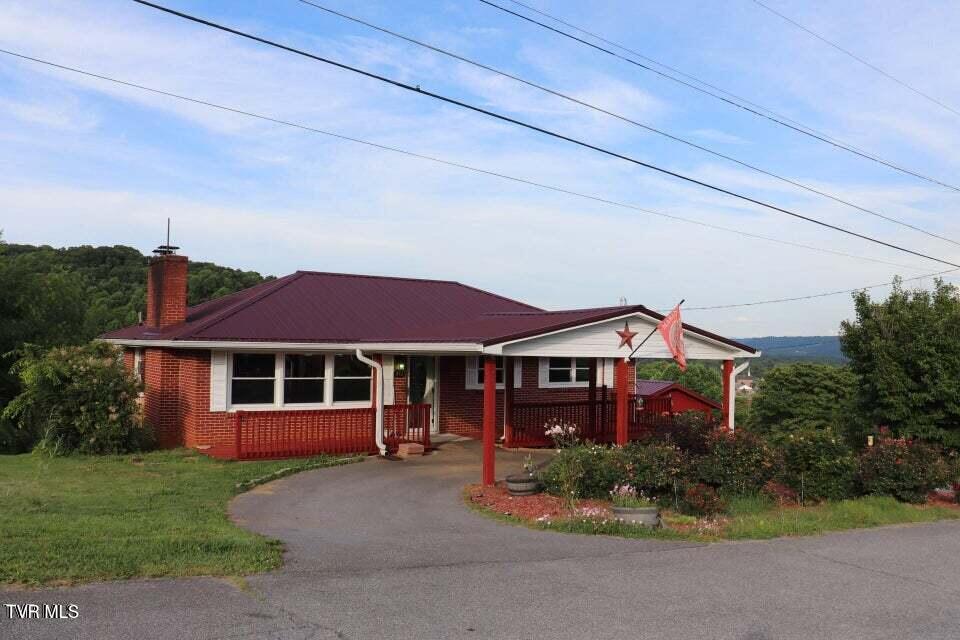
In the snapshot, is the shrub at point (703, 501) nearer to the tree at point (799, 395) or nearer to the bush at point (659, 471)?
the bush at point (659, 471)

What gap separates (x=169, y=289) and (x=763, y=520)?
14.7m

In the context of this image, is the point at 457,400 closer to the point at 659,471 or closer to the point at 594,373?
the point at 594,373

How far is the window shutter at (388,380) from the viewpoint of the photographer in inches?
776

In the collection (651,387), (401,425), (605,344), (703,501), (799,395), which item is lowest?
(703,501)

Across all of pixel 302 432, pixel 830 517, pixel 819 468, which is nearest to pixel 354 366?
pixel 302 432

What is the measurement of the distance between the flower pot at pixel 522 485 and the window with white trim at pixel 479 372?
862 centimetres

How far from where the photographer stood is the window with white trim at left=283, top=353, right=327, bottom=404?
19.2 meters

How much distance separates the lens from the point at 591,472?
12648 millimetres

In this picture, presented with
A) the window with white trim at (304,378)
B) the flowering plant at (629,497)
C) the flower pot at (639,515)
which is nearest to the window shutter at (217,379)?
the window with white trim at (304,378)

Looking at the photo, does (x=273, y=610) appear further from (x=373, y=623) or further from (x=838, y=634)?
(x=838, y=634)

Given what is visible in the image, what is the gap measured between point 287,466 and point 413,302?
27.6 ft

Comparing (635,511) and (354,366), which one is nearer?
(635,511)

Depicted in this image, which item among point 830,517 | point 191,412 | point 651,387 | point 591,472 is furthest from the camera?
point 651,387

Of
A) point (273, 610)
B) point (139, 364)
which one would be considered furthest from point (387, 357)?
point (273, 610)
